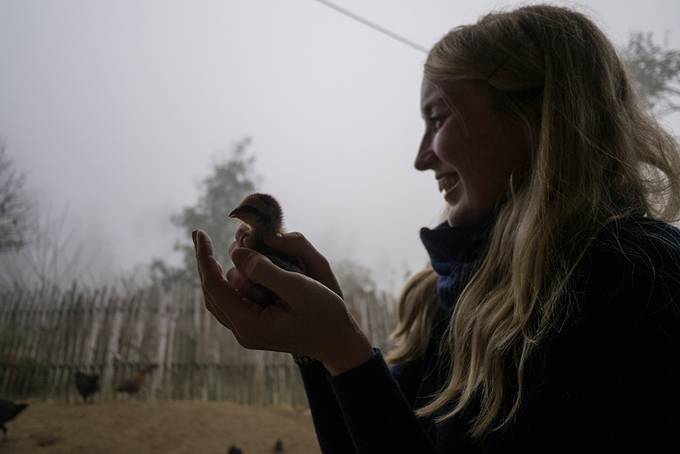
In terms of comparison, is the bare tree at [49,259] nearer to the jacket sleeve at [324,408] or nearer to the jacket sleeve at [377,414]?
the jacket sleeve at [324,408]

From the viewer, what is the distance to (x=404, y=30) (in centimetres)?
162

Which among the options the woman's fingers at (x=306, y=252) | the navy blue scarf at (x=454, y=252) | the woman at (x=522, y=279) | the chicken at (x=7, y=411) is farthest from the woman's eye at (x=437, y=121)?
the chicken at (x=7, y=411)

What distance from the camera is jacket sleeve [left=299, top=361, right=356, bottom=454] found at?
0.77 m

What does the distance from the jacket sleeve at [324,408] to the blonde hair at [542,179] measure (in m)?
0.15

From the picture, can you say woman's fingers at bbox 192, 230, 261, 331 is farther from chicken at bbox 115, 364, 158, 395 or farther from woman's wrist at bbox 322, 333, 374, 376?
chicken at bbox 115, 364, 158, 395

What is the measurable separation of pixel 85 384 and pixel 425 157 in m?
0.84

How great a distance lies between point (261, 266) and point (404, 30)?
134cm

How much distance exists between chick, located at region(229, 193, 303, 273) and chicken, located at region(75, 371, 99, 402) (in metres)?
0.54

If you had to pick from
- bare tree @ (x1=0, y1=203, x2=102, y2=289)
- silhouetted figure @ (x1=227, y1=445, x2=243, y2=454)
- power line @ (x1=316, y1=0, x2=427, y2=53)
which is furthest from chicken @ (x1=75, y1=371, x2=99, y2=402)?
power line @ (x1=316, y1=0, x2=427, y2=53)

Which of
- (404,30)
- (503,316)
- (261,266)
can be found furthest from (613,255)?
(404,30)

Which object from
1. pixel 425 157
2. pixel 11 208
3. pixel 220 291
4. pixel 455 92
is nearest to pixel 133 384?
pixel 11 208

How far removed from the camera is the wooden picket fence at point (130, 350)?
0.88 metres

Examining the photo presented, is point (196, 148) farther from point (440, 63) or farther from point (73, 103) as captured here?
point (440, 63)

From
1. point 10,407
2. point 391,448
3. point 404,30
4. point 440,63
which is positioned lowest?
point 391,448
